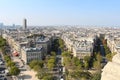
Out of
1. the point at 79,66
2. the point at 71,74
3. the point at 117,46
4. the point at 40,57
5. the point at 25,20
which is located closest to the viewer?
the point at 71,74

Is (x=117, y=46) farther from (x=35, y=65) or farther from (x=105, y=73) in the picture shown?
(x=105, y=73)

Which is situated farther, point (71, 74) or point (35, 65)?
point (35, 65)

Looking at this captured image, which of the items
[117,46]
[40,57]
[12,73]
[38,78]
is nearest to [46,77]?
[38,78]

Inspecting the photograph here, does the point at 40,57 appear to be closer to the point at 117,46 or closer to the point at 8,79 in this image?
the point at 8,79

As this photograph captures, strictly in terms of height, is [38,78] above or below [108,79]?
below

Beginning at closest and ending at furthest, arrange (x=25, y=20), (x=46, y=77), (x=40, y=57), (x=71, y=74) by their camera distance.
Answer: (x=46, y=77), (x=71, y=74), (x=40, y=57), (x=25, y=20)

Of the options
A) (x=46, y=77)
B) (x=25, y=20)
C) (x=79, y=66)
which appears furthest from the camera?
(x=25, y=20)

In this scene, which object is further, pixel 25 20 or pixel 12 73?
pixel 25 20

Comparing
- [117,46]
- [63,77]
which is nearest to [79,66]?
[63,77]

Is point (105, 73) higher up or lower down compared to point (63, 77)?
higher up
